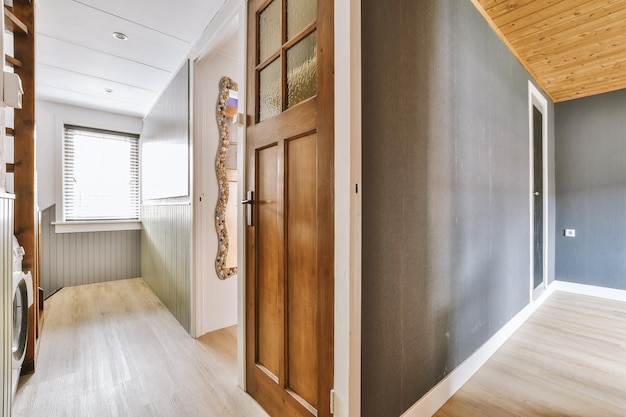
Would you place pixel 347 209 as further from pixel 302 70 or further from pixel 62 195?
pixel 62 195

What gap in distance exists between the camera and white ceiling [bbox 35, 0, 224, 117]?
201cm

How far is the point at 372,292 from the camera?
1163mm

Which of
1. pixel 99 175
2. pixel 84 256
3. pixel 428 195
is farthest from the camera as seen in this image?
pixel 99 175

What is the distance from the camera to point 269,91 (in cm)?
158

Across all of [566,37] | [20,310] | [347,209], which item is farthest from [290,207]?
[566,37]

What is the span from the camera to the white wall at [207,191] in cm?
243

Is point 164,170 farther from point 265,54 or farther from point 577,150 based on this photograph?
point 577,150

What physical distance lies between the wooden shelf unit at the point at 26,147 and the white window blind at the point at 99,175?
7.49 feet

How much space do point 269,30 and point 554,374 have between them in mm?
2747

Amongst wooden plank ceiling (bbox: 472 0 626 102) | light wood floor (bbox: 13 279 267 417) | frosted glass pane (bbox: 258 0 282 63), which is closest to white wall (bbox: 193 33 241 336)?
light wood floor (bbox: 13 279 267 417)

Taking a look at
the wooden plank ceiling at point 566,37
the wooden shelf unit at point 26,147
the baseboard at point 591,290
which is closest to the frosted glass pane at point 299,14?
the wooden plank ceiling at point 566,37

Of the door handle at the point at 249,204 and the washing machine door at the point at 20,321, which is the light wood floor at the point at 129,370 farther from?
the door handle at the point at 249,204

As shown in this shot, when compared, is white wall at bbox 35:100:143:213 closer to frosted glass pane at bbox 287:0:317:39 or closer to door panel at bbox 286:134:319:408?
frosted glass pane at bbox 287:0:317:39

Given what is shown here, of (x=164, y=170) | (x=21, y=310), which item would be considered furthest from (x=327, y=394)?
(x=164, y=170)
